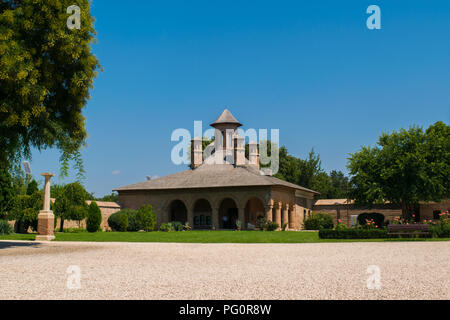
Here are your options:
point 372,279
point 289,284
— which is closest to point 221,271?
point 289,284

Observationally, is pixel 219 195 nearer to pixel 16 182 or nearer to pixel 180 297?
pixel 16 182

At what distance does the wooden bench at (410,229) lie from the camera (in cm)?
2384

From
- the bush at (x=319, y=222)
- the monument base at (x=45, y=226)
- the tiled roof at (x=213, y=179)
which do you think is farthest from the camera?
the tiled roof at (x=213, y=179)

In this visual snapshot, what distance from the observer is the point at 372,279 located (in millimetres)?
9094

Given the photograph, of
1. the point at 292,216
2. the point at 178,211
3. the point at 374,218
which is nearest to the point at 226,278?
the point at 374,218

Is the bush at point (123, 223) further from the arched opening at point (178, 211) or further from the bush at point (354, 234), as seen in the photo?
the bush at point (354, 234)

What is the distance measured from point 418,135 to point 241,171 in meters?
17.3

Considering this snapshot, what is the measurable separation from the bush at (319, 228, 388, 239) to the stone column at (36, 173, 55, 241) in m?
14.7

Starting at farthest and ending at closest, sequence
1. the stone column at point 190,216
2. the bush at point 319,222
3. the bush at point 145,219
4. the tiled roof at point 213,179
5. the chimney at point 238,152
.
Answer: the chimney at point 238,152
the stone column at point 190,216
the tiled roof at point 213,179
the bush at point 319,222
the bush at point 145,219

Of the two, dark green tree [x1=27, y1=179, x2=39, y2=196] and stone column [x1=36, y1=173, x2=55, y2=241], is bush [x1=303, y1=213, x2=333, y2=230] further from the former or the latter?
stone column [x1=36, y1=173, x2=55, y2=241]

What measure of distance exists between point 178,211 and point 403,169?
23958 mm

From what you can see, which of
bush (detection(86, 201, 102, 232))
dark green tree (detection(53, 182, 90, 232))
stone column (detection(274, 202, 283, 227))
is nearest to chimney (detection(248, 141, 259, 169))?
stone column (detection(274, 202, 283, 227))

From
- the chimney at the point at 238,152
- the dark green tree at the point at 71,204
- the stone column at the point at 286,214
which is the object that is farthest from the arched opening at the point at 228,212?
the dark green tree at the point at 71,204

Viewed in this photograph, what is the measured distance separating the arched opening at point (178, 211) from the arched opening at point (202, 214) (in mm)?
1550
